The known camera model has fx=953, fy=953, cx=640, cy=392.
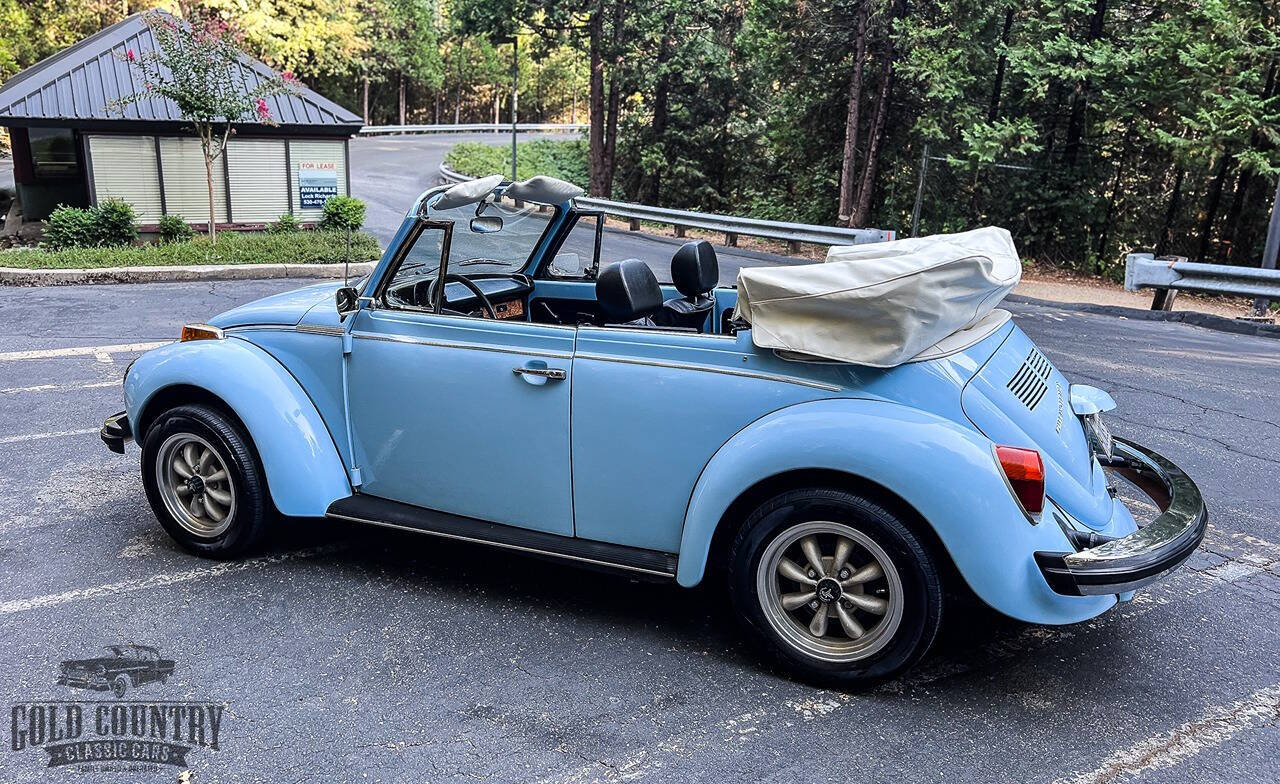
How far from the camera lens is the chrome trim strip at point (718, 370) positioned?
135 inches

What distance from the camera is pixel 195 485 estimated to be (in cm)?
446

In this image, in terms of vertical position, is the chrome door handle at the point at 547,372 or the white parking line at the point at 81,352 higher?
the chrome door handle at the point at 547,372

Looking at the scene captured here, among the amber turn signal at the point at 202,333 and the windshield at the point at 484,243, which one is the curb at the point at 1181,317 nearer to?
the windshield at the point at 484,243

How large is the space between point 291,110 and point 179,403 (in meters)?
16.4

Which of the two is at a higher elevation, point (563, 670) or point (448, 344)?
point (448, 344)

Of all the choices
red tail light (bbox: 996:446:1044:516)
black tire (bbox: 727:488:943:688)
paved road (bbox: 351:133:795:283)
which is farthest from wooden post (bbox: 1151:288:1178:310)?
black tire (bbox: 727:488:943:688)

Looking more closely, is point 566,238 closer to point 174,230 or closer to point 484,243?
point 484,243

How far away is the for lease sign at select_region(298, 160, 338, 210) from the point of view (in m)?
19.5

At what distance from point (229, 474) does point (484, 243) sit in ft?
5.41

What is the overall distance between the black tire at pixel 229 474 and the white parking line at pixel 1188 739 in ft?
11.2

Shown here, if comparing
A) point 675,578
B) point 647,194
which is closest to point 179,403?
point 675,578

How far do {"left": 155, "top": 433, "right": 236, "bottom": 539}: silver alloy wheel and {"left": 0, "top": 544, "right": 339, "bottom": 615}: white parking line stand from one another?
18 centimetres

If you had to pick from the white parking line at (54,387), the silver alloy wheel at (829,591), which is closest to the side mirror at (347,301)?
the silver alloy wheel at (829,591)

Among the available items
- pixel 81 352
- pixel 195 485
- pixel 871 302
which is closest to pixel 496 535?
pixel 195 485
